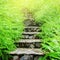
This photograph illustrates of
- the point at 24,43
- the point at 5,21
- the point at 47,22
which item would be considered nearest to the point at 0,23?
the point at 5,21

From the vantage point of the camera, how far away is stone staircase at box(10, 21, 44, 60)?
4844 mm

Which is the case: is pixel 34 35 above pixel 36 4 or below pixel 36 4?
below

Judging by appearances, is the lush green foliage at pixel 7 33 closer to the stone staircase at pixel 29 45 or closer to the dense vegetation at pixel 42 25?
the dense vegetation at pixel 42 25

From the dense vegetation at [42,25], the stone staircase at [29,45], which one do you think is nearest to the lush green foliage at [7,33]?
the dense vegetation at [42,25]

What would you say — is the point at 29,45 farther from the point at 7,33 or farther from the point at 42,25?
the point at 42,25

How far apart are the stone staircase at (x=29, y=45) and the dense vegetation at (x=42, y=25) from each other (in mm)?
144

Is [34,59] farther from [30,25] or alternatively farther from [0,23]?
[30,25]

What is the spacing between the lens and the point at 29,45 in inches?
220

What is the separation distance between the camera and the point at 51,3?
25.1 feet

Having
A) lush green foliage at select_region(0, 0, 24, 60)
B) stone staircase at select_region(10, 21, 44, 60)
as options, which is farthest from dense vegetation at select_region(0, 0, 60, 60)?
stone staircase at select_region(10, 21, 44, 60)

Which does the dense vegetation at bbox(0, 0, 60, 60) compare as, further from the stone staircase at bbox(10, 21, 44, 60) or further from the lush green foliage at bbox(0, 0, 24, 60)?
the stone staircase at bbox(10, 21, 44, 60)

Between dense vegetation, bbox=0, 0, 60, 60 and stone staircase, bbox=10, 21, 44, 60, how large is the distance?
0.14 meters

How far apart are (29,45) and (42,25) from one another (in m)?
1.25

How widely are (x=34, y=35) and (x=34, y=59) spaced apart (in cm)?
138
